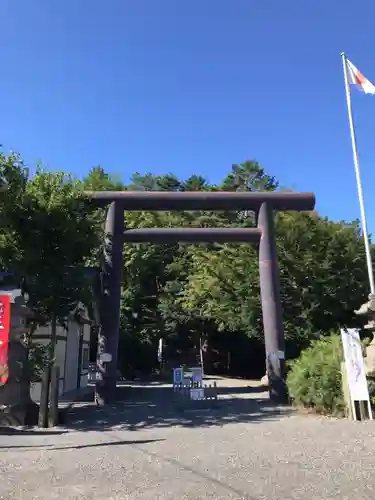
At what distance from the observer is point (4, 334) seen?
9.27m

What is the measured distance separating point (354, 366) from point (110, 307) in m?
7.75

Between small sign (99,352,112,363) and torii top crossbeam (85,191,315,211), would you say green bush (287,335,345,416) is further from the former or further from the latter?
small sign (99,352,112,363)

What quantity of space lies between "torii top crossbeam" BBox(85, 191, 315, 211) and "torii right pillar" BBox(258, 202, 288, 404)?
41 centimetres

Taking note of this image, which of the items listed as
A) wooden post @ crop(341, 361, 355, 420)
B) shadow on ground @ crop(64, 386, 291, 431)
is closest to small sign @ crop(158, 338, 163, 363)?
shadow on ground @ crop(64, 386, 291, 431)

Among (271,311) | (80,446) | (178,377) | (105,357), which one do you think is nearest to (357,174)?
(271,311)

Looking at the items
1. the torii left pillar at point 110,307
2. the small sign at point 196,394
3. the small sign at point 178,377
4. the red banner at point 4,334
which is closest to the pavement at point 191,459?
the red banner at point 4,334

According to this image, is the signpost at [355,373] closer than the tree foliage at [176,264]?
Yes

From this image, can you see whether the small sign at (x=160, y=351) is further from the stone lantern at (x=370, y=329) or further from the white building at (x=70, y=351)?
the stone lantern at (x=370, y=329)

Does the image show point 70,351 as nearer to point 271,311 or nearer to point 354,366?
point 271,311

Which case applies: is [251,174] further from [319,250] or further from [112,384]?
[112,384]

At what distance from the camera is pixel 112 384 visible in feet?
47.7

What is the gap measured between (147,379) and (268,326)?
58.8ft

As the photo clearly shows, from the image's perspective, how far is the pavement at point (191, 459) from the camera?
530 cm

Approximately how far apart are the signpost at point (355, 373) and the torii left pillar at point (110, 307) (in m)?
7.24
